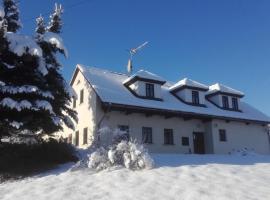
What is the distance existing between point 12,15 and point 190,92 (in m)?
14.9

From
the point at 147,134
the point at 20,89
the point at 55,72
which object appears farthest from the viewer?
the point at 147,134

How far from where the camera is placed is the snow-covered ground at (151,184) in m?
11.7

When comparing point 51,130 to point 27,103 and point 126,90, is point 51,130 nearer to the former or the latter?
point 27,103

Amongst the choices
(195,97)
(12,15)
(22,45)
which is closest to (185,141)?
(195,97)

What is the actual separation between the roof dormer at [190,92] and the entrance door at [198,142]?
8.23ft

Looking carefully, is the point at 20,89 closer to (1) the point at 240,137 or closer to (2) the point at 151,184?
(2) the point at 151,184

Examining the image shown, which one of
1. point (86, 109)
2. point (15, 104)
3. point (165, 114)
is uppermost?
point (86, 109)

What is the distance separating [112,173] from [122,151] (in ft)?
6.12

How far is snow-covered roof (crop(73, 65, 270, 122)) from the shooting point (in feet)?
75.7

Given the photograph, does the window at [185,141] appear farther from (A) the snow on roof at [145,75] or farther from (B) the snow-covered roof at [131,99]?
(A) the snow on roof at [145,75]

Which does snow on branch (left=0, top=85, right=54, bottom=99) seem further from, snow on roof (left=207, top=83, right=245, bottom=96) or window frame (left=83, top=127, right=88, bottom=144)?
snow on roof (left=207, top=83, right=245, bottom=96)

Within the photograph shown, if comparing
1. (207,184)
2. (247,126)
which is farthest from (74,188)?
(247,126)

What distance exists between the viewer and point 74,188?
12508 millimetres

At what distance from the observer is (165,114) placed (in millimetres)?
24594
